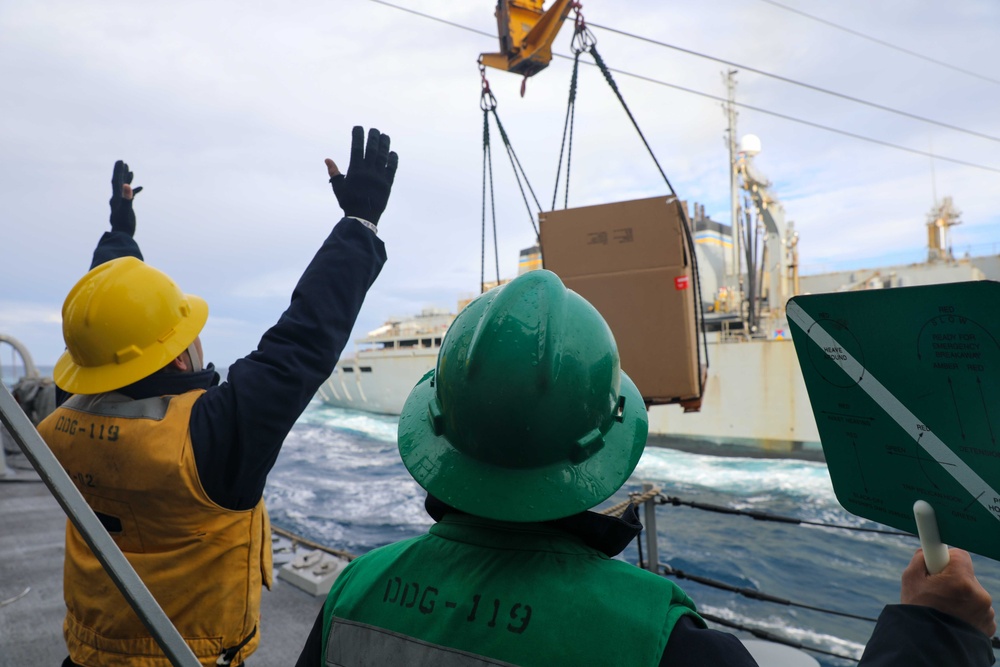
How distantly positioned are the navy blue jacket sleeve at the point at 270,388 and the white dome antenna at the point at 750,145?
20.2 m

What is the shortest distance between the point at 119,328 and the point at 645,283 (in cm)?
296

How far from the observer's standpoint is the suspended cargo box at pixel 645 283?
372cm

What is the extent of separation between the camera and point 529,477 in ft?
3.03

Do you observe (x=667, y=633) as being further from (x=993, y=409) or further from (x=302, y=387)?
(x=302, y=387)

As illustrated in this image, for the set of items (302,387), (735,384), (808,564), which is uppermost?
(302,387)

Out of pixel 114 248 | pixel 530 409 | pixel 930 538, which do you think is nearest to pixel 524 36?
pixel 114 248

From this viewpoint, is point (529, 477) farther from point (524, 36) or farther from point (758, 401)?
point (758, 401)

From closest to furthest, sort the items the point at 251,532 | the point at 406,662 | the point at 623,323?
1. the point at 406,662
2. the point at 251,532
3. the point at 623,323

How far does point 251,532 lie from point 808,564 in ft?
33.6

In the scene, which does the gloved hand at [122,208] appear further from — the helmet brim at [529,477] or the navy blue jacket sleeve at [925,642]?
the navy blue jacket sleeve at [925,642]

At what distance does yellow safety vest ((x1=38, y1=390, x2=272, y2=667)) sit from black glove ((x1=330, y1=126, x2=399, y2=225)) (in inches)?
25.3

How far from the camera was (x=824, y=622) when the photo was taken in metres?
6.89

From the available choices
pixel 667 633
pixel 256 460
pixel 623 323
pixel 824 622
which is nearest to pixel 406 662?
pixel 667 633

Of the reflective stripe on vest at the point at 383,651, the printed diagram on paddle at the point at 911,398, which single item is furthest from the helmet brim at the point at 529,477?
the printed diagram on paddle at the point at 911,398
